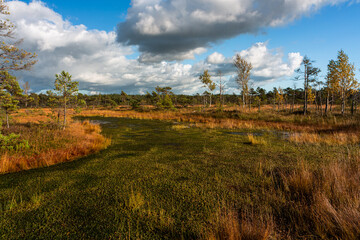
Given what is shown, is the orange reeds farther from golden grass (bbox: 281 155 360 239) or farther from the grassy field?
golden grass (bbox: 281 155 360 239)

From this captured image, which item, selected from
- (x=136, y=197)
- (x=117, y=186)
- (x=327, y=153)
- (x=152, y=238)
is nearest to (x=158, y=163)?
(x=117, y=186)

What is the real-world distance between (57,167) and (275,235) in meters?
6.36

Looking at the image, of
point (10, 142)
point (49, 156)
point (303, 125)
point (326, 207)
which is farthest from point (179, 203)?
point (303, 125)

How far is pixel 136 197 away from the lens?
317 centimetres

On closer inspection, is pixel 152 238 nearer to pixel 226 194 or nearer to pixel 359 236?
pixel 226 194

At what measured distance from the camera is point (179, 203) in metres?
3.04

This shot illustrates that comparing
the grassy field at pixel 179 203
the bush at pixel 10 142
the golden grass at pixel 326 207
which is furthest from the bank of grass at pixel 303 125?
the bush at pixel 10 142

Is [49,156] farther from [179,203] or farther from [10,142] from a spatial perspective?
[179,203]

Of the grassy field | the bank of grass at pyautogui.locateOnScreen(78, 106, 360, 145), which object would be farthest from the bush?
the bank of grass at pyautogui.locateOnScreen(78, 106, 360, 145)

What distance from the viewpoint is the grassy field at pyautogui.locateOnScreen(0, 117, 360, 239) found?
2211mm

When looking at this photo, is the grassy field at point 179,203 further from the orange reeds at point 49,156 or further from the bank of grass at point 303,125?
the bank of grass at point 303,125

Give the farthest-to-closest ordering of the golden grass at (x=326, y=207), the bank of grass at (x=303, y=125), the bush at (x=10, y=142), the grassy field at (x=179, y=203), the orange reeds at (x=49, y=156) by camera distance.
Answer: the bank of grass at (x=303, y=125)
the orange reeds at (x=49, y=156)
the bush at (x=10, y=142)
the grassy field at (x=179, y=203)
the golden grass at (x=326, y=207)

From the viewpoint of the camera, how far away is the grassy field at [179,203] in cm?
221

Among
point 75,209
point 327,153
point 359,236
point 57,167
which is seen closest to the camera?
point 359,236
